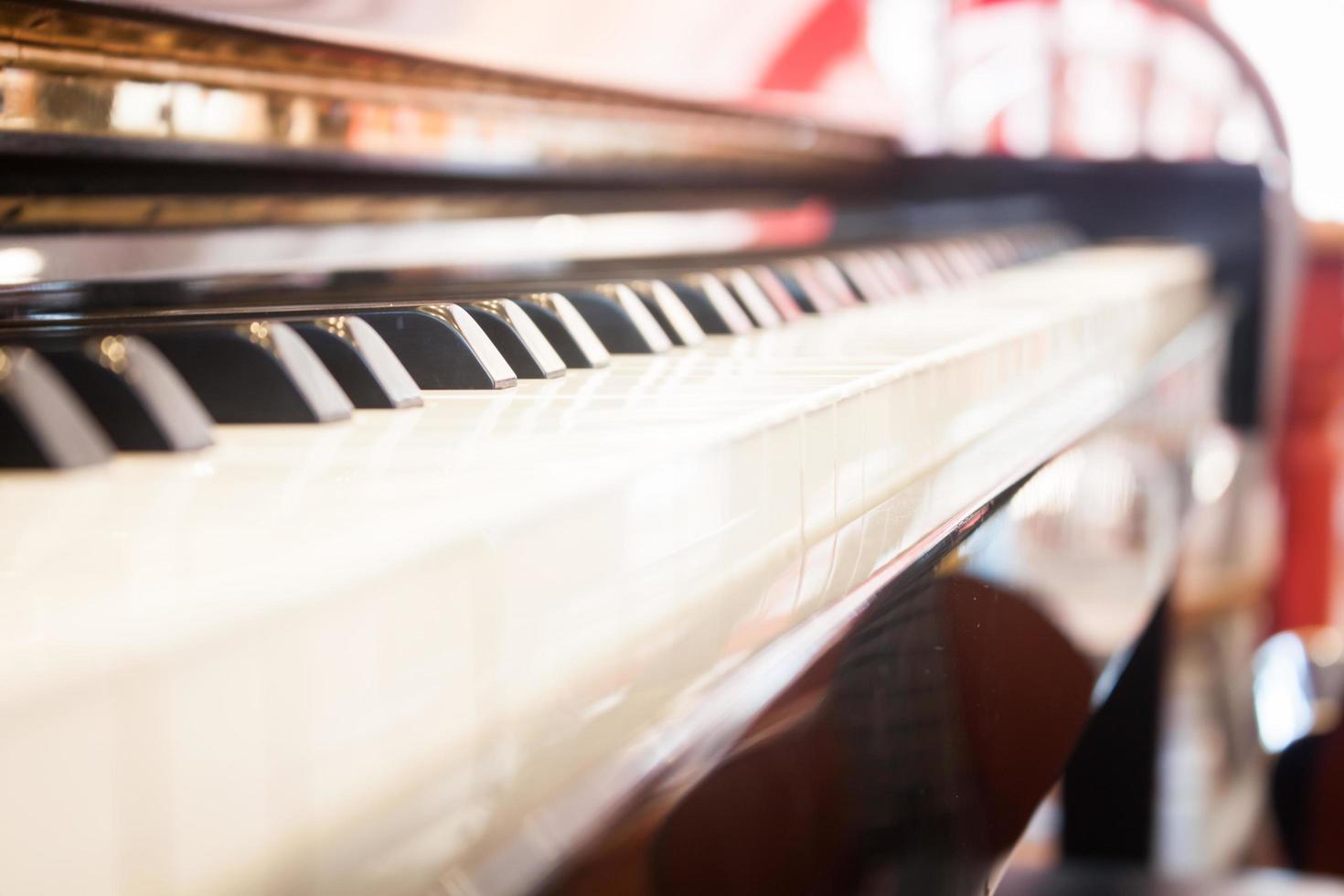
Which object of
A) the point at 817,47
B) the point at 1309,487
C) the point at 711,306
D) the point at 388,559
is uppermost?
the point at 817,47

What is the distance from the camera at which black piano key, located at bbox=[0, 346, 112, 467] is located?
1.28ft

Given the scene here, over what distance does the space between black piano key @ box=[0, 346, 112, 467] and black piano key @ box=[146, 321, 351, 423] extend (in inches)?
3.7

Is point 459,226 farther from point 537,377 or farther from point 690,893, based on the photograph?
point 690,893

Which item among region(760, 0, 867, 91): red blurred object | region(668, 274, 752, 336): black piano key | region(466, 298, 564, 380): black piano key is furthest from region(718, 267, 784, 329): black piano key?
region(760, 0, 867, 91): red blurred object

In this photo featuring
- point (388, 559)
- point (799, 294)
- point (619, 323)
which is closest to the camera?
point (388, 559)

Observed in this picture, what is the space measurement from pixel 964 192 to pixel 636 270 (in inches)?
56.0

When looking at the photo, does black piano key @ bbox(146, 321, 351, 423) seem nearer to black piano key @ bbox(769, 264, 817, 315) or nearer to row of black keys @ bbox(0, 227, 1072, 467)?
row of black keys @ bbox(0, 227, 1072, 467)

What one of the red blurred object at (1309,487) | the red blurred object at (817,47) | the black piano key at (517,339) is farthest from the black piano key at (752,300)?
the red blurred object at (1309,487)

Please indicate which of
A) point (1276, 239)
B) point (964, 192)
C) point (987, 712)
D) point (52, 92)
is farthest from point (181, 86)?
point (1276, 239)

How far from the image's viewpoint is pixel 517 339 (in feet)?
2.23

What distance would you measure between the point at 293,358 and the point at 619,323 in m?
0.32

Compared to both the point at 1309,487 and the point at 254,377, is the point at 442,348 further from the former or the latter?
the point at 1309,487

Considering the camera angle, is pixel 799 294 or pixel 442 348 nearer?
pixel 442 348

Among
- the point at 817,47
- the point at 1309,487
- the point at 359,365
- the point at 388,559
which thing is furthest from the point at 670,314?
the point at 1309,487
